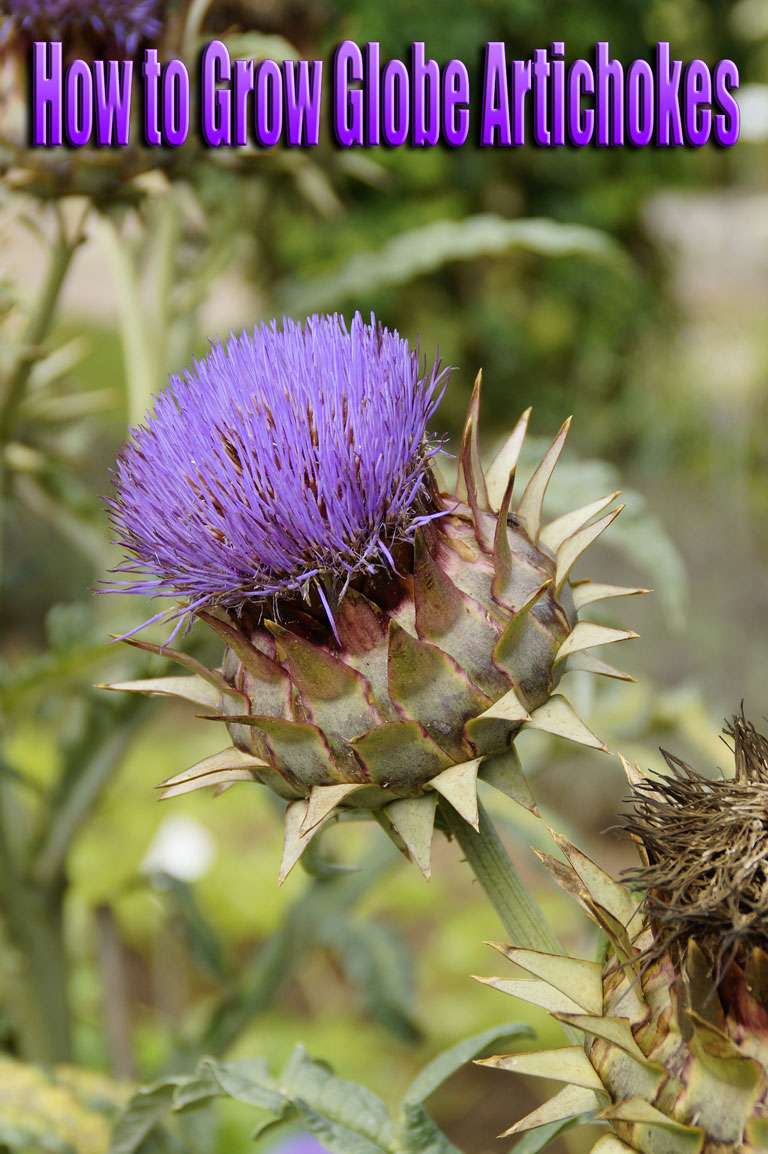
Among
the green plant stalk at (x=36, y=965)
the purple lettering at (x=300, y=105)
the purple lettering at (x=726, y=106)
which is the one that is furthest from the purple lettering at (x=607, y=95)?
the green plant stalk at (x=36, y=965)

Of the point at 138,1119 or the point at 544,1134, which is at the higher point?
the point at 544,1134

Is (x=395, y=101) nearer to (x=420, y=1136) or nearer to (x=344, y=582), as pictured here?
(x=344, y=582)

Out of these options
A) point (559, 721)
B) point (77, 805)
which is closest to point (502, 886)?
point (559, 721)

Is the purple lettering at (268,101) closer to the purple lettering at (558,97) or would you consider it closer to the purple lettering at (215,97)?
the purple lettering at (215,97)

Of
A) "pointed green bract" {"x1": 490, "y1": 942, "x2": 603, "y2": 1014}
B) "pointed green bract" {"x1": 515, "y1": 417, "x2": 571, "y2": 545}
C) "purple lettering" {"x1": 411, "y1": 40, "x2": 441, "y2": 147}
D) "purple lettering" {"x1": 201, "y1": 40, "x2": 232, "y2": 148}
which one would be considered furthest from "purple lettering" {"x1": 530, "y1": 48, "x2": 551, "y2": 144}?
"pointed green bract" {"x1": 490, "y1": 942, "x2": 603, "y2": 1014}

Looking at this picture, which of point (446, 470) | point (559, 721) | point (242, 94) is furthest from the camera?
point (446, 470)

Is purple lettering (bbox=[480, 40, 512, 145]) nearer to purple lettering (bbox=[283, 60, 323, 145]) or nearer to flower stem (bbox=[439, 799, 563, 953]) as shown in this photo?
purple lettering (bbox=[283, 60, 323, 145])
